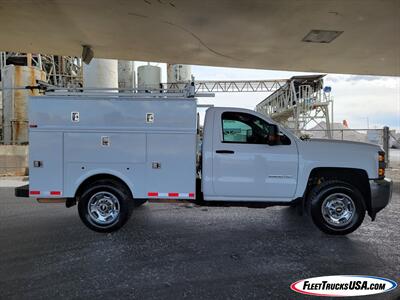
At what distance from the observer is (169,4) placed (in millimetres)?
7281

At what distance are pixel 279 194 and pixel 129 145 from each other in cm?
275

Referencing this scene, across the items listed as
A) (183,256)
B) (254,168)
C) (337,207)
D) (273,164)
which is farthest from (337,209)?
(183,256)

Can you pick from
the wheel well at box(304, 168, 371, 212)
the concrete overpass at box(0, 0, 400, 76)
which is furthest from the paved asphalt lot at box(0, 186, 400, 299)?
the concrete overpass at box(0, 0, 400, 76)

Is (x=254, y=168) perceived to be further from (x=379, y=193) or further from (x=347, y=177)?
(x=379, y=193)

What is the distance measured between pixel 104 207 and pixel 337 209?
4037 mm

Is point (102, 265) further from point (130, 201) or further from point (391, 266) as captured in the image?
point (391, 266)

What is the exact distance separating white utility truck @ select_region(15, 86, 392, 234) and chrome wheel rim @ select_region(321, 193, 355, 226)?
0.05ft

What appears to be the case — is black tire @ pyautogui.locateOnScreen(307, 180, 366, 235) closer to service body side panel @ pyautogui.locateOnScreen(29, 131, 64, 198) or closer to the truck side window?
the truck side window

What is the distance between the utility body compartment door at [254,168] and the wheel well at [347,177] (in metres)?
0.40

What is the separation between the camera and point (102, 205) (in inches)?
237

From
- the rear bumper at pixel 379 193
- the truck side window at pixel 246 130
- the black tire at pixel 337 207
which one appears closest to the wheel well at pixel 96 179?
the truck side window at pixel 246 130

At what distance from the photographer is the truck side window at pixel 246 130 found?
19.8 feet

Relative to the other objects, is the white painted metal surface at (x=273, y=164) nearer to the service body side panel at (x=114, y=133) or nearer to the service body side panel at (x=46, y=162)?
the service body side panel at (x=114, y=133)

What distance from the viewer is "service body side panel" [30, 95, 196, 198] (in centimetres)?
592
